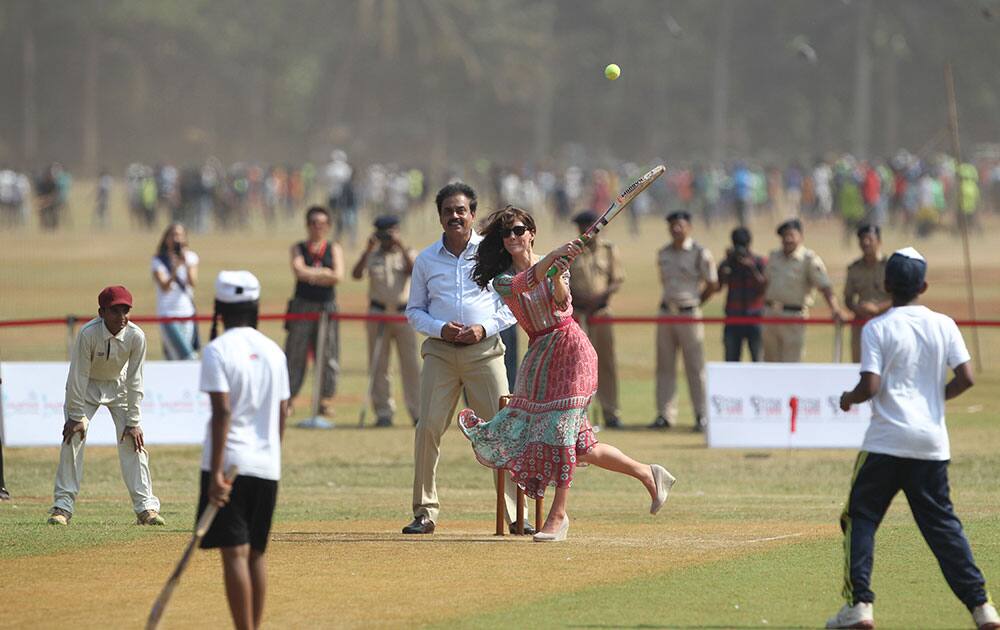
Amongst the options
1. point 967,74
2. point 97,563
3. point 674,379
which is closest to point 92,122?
point 967,74

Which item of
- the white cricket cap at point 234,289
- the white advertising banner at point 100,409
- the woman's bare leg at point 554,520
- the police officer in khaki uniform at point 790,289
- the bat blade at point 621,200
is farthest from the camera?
the police officer in khaki uniform at point 790,289

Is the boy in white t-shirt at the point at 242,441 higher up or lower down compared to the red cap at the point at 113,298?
lower down

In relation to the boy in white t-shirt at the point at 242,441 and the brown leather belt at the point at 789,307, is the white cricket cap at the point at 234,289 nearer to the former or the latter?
the boy in white t-shirt at the point at 242,441

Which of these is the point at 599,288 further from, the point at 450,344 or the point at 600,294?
the point at 450,344

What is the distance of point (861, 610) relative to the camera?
24.0 ft

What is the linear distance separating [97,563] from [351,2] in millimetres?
82722

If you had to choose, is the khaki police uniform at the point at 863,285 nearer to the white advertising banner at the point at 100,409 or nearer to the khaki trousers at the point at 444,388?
the white advertising banner at the point at 100,409

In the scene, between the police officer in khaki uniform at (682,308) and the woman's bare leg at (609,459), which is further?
the police officer in khaki uniform at (682,308)

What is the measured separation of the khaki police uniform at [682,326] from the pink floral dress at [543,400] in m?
8.51

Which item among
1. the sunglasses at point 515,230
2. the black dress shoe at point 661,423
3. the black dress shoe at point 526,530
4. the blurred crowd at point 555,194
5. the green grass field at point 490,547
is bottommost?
the green grass field at point 490,547

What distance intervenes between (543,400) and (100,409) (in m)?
7.63

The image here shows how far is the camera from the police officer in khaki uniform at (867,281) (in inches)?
650

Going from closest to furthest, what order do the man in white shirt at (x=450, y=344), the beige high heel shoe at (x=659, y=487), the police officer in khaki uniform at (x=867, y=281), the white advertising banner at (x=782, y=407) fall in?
the beige high heel shoe at (x=659, y=487), the man in white shirt at (x=450, y=344), the white advertising banner at (x=782, y=407), the police officer in khaki uniform at (x=867, y=281)

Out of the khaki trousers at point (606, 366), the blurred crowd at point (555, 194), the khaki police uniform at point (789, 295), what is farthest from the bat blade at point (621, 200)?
the blurred crowd at point (555, 194)
